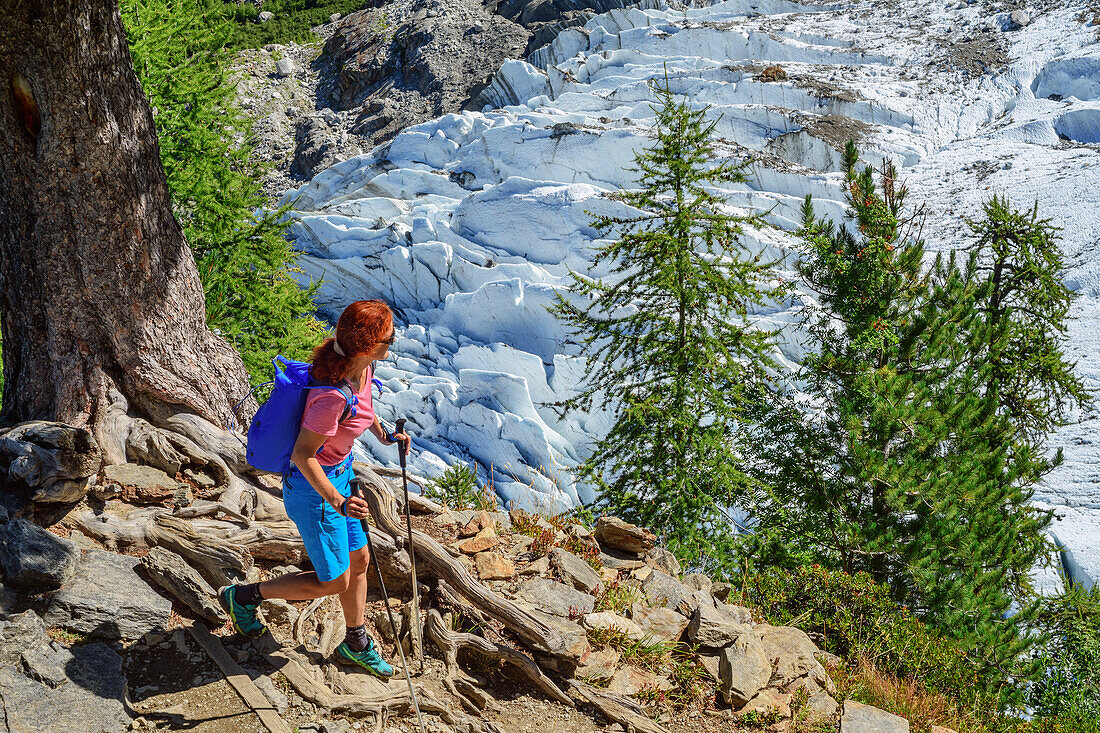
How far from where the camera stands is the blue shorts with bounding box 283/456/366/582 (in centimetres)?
308

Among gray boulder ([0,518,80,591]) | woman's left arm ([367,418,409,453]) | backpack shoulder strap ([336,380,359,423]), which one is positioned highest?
backpack shoulder strap ([336,380,359,423])

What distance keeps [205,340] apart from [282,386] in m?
2.44

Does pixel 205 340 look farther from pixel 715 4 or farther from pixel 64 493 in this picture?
pixel 715 4

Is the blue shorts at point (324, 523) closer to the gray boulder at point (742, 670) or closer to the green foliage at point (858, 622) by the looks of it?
the gray boulder at point (742, 670)

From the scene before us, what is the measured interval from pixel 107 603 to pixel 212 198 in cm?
638

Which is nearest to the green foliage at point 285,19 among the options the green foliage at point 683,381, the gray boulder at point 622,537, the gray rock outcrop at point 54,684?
the green foliage at point 683,381

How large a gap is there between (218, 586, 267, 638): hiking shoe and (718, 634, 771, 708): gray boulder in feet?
7.76

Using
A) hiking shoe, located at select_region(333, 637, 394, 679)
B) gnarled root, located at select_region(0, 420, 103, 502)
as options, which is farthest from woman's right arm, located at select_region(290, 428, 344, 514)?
gnarled root, located at select_region(0, 420, 103, 502)

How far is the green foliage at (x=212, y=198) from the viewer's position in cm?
858

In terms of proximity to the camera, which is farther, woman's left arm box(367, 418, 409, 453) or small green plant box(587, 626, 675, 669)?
A: small green plant box(587, 626, 675, 669)

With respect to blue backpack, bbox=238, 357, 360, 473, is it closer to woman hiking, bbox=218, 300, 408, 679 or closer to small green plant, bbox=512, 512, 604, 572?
woman hiking, bbox=218, 300, 408, 679

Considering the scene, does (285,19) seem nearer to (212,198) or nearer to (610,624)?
(212,198)

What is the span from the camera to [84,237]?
14.5 feet

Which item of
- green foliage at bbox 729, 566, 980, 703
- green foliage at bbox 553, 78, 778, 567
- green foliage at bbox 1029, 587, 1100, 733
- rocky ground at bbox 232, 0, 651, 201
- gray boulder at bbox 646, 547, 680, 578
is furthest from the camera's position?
rocky ground at bbox 232, 0, 651, 201
